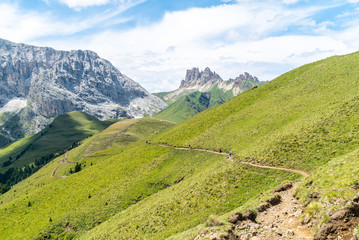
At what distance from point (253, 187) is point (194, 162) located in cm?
2685

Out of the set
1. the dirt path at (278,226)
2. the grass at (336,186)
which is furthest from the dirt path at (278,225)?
the grass at (336,186)

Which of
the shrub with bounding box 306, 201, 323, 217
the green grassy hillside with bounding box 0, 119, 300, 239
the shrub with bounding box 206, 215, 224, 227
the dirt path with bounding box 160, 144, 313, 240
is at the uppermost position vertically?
the shrub with bounding box 306, 201, 323, 217

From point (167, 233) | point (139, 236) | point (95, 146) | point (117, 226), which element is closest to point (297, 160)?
point (167, 233)

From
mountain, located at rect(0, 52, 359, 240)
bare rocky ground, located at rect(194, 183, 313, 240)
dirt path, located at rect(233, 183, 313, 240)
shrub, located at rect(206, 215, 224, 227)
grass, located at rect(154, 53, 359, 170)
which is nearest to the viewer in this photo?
dirt path, located at rect(233, 183, 313, 240)

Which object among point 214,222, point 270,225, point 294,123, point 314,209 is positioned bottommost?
point 270,225

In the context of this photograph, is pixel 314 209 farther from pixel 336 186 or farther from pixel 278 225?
pixel 336 186

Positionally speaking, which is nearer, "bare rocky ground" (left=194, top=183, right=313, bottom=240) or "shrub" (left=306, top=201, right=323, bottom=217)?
"bare rocky ground" (left=194, top=183, right=313, bottom=240)

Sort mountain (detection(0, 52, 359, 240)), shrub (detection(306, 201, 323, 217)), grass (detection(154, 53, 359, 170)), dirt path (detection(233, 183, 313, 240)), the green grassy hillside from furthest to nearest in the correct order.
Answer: grass (detection(154, 53, 359, 170))
the green grassy hillside
mountain (detection(0, 52, 359, 240))
shrub (detection(306, 201, 323, 217))
dirt path (detection(233, 183, 313, 240))

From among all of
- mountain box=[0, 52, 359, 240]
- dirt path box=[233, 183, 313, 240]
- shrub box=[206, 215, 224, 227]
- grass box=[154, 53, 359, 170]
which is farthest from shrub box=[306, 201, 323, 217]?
grass box=[154, 53, 359, 170]

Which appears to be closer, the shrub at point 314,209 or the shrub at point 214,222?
the shrub at point 314,209

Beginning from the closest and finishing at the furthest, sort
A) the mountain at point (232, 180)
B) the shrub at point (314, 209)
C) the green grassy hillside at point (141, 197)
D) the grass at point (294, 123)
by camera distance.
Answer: the shrub at point (314, 209) → the mountain at point (232, 180) → the green grassy hillside at point (141, 197) → the grass at point (294, 123)

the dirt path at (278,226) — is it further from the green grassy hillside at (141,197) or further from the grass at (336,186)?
the green grassy hillside at (141,197)

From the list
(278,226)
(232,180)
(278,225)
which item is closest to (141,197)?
(232,180)

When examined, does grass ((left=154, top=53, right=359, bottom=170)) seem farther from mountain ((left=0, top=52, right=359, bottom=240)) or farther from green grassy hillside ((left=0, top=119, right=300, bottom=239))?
green grassy hillside ((left=0, top=119, right=300, bottom=239))
